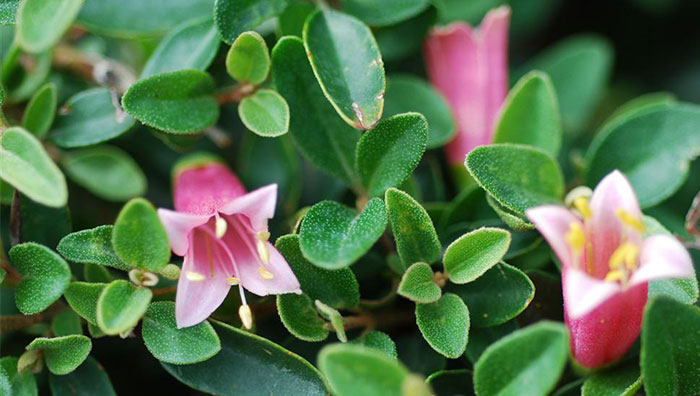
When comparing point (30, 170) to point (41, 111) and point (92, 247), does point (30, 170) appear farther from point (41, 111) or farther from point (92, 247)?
point (41, 111)

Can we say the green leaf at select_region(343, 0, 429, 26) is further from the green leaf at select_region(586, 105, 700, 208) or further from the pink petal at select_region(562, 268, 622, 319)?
the pink petal at select_region(562, 268, 622, 319)

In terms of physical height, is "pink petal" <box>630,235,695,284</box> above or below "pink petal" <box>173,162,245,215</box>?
above

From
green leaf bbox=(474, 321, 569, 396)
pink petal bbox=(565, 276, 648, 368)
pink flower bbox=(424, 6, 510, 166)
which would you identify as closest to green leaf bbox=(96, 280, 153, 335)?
green leaf bbox=(474, 321, 569, 396)

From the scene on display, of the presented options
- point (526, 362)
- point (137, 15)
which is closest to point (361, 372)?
point (526, 362)

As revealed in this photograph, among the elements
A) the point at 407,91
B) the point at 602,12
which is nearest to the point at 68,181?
the point at 407,91

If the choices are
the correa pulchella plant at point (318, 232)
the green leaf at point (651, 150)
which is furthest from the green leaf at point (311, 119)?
the green leaf at point (651, 150)

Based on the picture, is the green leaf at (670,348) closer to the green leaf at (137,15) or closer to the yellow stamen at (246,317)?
the yellow stamen at (246,317)

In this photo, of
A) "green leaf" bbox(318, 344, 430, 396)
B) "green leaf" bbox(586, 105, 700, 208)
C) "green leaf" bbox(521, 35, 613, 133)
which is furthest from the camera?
"green leaf" bbox(521, 35, 613, 133)
